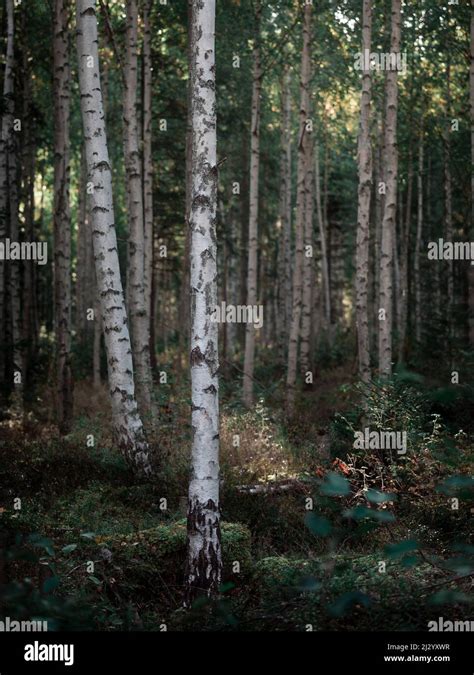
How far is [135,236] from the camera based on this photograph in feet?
39.3

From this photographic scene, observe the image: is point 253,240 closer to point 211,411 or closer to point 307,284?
point 307,284

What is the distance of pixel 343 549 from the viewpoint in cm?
Answer: 717

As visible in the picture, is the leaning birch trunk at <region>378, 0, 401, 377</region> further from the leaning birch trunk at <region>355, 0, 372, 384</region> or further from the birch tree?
the birch tree

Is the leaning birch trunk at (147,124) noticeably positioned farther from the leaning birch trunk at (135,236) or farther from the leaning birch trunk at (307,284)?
the leaning birch trunk at (307,284)

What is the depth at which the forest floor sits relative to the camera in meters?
3.92

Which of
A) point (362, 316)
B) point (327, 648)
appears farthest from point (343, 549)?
point (362, 316)

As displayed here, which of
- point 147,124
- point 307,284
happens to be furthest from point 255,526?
point 307,284

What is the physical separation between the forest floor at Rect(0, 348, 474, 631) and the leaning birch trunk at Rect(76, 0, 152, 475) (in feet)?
1.26

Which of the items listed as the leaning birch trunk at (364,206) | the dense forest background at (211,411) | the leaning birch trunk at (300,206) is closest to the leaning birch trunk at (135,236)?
the dense forest background at (211,411)

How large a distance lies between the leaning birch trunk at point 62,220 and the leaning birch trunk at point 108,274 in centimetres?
285

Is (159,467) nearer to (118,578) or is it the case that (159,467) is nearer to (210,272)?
(118,578)

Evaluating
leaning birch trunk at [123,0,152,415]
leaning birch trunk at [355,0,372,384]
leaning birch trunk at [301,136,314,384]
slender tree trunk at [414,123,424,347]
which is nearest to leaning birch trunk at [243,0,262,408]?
leaning birch trunk at [301,136,314,384]

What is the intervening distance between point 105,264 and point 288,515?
3965 millimetres

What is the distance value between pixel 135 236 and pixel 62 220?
133 centimetres
